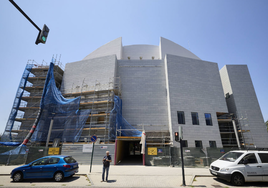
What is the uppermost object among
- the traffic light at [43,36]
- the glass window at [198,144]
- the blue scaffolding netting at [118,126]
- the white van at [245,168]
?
the traffic light at [43,36]

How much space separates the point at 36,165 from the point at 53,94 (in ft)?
43.5

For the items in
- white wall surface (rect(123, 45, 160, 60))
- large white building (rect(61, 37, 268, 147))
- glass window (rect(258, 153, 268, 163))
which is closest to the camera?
glass window (rect(258, 153, 268, 163))

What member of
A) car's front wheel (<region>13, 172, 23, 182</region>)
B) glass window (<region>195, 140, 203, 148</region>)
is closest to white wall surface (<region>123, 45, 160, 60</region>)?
glass window (<region>195, 140, 203, 148</region>)

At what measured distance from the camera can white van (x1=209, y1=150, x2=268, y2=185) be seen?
20.5 ft

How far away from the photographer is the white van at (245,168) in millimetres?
6246

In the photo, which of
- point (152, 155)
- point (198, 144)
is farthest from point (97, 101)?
point (198, 144)

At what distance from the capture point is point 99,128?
17547mm

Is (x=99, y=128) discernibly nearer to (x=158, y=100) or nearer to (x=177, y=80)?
(x=158, y=100)

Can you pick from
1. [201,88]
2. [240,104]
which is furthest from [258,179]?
[240,104]

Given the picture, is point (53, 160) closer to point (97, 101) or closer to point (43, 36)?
point (43, 36)

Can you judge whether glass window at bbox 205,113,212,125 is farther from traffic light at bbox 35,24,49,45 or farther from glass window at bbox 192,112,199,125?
traffic light at bbox 35,24,49,45

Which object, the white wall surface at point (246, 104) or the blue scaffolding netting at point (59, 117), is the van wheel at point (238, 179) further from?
the white wall surface at point (246, 104)

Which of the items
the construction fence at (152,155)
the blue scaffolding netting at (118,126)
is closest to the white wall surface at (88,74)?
the blue scaffolding netting at (118,126)

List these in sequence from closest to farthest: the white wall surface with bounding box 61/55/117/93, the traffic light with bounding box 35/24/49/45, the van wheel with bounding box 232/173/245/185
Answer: the traffic light with bounding box 35/24/49/45
the van wheel with bounding box 232/173/245/185
the white wall surface with bounding box 61/55/117/93
